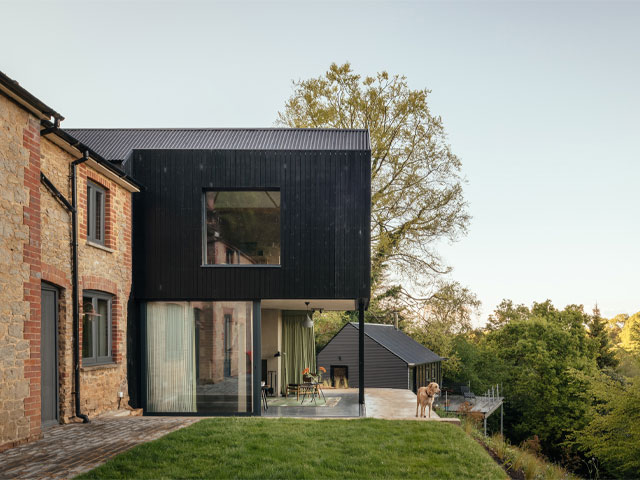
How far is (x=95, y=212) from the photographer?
11305 mm

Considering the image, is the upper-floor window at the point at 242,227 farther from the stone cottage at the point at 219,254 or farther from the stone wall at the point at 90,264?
the stone wall at the point at 90,264

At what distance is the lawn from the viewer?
6781 millimetres

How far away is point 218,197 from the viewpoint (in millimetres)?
12953

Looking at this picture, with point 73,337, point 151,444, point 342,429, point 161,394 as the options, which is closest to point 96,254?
point 73,337

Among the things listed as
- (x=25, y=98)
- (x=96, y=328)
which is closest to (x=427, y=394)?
(x=96, y=328)

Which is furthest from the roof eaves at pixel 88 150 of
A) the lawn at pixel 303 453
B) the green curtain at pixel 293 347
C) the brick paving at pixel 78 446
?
the green curtain at pixel 293 347

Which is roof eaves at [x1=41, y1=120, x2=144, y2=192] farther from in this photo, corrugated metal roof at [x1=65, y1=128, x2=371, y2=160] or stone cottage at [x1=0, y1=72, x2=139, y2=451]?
corrugated metal roof at [x1=65, y1=128, x2=371, y2=160]

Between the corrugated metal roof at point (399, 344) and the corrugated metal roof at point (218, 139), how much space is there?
15.2 meters

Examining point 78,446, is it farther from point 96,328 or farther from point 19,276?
point 96,328

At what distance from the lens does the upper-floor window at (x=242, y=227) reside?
503 inches

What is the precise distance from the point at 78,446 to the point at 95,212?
198 inches

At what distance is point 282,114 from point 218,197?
44.0 ft

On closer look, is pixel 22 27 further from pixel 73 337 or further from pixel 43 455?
pixel 43 455

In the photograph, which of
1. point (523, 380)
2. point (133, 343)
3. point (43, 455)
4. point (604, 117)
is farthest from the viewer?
point (523, 380)
